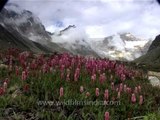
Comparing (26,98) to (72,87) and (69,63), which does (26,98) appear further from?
(69,63)

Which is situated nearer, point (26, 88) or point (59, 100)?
point (59, 100)

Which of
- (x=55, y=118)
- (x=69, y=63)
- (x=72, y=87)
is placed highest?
(x=69, y=63)

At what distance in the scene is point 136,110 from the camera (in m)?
12.2

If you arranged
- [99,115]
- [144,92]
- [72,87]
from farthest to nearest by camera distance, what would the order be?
[144,92] → [72,87] → [99,115]

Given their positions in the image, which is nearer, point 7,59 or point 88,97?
point 88,97

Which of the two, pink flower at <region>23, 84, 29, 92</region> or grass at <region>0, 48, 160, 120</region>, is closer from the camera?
grass at <region>0, 48, 160, 120</region>

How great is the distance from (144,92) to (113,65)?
3519 mm

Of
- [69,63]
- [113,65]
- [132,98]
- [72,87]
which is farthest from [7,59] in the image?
[132,98]

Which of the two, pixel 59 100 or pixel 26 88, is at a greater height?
pixel 26 88

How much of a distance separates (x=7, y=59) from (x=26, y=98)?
275 inches

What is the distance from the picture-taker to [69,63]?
645 inches

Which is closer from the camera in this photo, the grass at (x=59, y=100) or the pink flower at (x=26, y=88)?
the grass at (x=59, y=100)

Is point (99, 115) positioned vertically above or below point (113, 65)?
below

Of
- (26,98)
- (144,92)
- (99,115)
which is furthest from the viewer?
(144,92)
